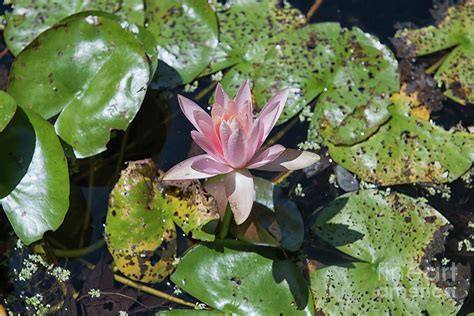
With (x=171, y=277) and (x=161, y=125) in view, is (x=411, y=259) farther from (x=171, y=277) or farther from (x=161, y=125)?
(x=161, y=125)

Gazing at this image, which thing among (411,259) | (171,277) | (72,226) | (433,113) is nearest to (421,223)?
(411,259)

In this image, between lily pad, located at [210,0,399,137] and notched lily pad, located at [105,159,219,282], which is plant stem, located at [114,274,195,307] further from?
lily pad, located at [210,0,399,137]

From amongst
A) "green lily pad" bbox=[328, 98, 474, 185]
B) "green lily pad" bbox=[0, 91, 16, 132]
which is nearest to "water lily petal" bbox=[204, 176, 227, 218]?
"green lily pad" bbox=[328, 98, 474, 185]

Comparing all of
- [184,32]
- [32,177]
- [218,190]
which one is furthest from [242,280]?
[184,32]

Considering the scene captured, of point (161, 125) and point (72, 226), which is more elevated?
point (161, 125)

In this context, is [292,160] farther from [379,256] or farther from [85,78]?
[85,78]

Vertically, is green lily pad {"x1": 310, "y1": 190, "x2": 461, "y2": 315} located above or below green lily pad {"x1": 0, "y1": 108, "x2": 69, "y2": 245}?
below
